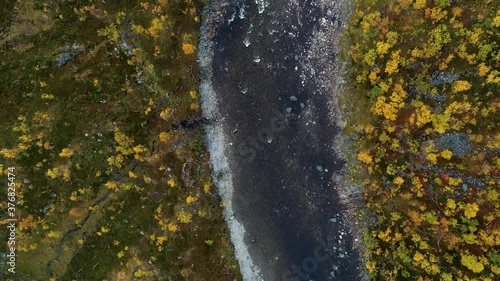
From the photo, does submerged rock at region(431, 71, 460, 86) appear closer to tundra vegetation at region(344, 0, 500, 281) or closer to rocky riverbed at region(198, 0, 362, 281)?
tundra vegetation at region(344, 0, 500, 281)

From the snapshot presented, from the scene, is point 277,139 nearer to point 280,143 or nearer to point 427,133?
point 280,143

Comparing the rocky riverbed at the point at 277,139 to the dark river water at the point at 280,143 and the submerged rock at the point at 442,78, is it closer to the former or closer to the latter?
the dark river water at the point at 280,143

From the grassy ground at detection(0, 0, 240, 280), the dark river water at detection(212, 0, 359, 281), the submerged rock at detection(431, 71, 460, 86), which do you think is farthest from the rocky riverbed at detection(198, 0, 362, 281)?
the submerged rock at detection(431, 71, 460, 86)

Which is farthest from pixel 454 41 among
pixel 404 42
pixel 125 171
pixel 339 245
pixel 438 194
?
pixel 125 171

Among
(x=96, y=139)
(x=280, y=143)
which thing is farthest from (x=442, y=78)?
(x=96, y=139)

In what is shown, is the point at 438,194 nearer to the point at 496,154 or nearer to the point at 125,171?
the point at 496,154
